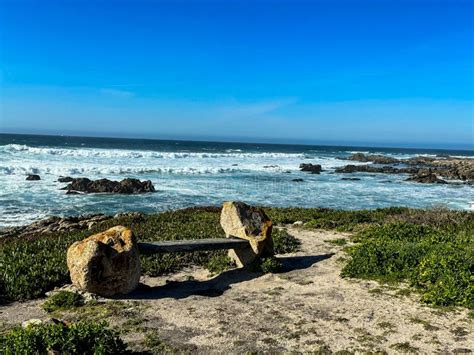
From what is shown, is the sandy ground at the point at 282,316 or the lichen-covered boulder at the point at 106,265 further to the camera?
the lichen-covered boulder at the point at 106,265

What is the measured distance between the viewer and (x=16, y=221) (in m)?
19.7

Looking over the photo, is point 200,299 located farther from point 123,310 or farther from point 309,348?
point 309,348

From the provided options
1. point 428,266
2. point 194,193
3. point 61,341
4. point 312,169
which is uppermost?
point 428,266

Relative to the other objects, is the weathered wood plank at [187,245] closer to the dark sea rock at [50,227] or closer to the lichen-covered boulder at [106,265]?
the lichen-covered boulder at [106,265]

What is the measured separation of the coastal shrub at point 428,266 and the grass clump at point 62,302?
6.01 metres

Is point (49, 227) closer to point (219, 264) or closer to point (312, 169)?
point (219, 264)

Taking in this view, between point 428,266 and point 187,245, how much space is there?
552 centimetres

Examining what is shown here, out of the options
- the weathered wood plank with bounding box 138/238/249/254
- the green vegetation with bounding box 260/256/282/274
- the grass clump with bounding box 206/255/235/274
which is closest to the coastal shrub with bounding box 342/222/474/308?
the green vegetation with bounding box 260/256/282/274

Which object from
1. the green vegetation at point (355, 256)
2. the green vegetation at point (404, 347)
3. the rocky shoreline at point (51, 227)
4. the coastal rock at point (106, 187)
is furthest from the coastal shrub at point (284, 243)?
the coastal rock at point (106, 187)

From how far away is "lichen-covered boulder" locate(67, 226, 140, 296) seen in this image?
8.85 meters

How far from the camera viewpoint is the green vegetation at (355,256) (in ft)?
29.9

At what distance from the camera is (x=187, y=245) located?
34.9ft

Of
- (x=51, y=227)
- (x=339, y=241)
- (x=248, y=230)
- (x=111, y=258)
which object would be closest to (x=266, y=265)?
(x=248, y=230)

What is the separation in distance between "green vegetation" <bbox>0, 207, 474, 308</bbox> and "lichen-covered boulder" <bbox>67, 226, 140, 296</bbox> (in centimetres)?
117
